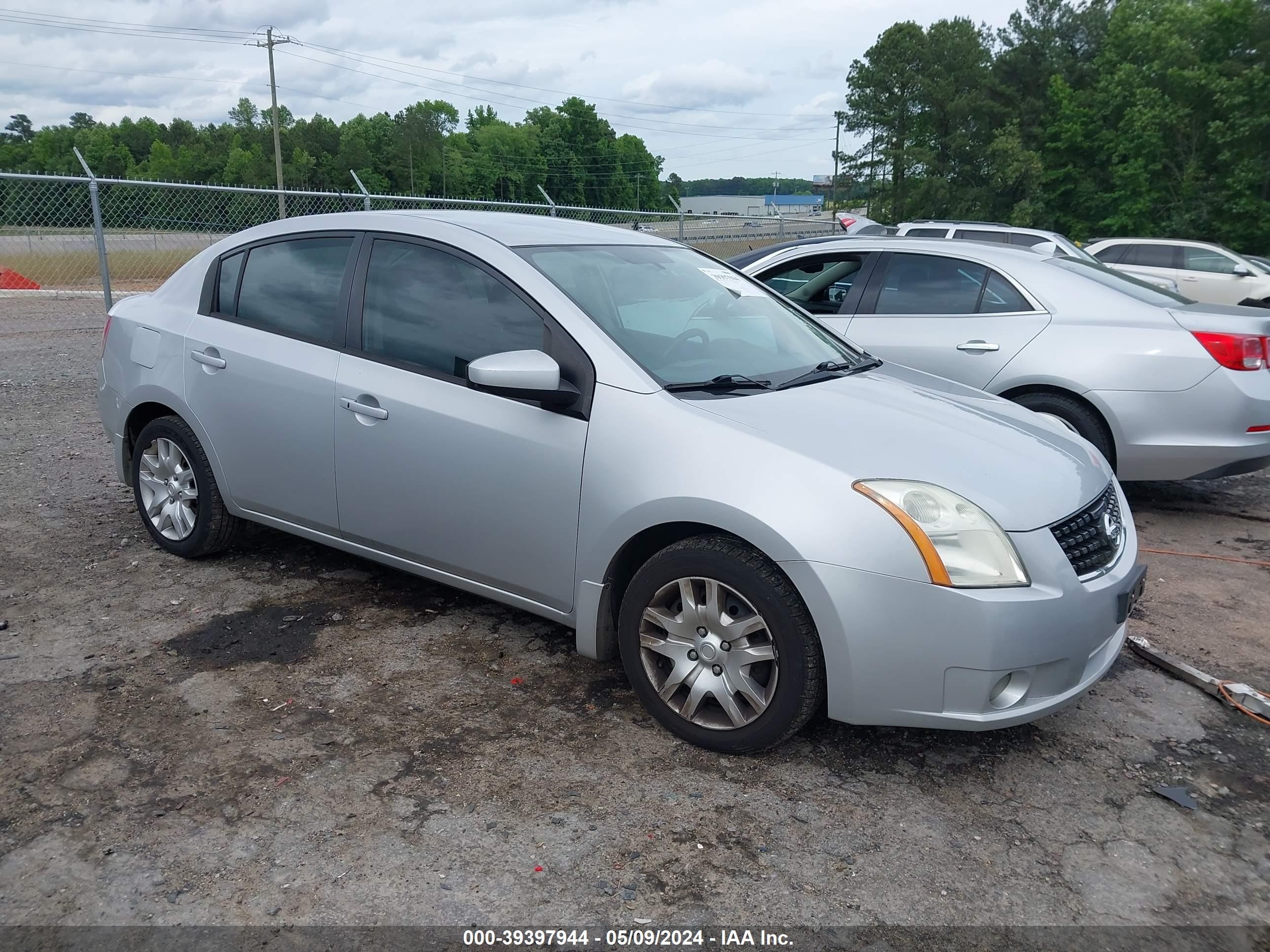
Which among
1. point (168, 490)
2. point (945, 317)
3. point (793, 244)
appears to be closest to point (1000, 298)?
point (945, 317)

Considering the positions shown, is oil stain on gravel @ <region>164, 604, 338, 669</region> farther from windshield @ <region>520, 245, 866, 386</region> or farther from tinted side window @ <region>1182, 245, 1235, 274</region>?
tinted side window @ <region>1182, 245, 1235, 274</region>

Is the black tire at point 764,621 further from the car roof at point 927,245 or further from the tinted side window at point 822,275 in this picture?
the tinted side window at point 822,275

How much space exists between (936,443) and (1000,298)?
3.42m

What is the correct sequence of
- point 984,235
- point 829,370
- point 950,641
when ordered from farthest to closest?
point 984,235, point 829,370, point 950,641

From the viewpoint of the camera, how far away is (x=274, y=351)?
430 cm

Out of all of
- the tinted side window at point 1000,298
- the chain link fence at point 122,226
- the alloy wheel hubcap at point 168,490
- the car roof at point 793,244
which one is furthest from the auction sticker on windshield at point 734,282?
the chain link fence at point 122,226

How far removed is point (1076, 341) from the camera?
5961 millimetres

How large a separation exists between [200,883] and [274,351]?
2366 mm

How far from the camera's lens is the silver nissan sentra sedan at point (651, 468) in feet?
9.69

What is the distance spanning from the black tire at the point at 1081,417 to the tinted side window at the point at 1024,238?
8874 millimetres

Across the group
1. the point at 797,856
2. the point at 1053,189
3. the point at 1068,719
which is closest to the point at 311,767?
the point at 797,856

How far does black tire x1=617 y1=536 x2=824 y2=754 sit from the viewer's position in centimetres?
301

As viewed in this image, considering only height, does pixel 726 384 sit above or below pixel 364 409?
above

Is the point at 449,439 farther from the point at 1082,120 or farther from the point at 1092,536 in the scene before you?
the point at 1082,120
